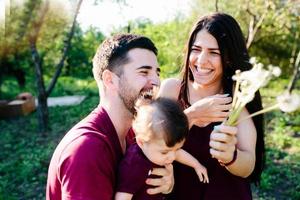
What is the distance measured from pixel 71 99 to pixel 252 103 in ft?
33.5

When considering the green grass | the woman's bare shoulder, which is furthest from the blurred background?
the woman's bare shoulder

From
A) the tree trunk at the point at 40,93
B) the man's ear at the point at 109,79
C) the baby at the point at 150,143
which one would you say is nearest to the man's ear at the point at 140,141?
the baby at the point at 150,143

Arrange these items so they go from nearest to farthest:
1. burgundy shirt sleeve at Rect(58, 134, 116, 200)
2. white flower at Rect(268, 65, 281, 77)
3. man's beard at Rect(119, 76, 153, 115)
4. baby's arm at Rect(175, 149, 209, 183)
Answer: white flower at Rect(268, 65, 281, 77) → burgundy shirt sleeve at Rect(58, 134, 116, 200) → man's beard at Rect(119, 76, 153, 115) → baby's arm at Rect(175, 149, 209, 183)

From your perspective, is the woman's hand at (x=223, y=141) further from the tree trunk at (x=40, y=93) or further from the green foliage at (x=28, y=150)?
the tree trunk at (x=40, y=93)

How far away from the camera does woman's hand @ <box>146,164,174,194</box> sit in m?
2.30

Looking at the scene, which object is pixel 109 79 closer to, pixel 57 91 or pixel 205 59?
pixel 205 59

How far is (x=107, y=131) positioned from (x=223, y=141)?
540 mm

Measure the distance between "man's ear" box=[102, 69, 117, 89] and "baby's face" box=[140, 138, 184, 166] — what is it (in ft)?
1.19

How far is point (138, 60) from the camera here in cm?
246

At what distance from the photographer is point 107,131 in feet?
7.47

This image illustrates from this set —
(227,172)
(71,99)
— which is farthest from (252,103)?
(71,99)

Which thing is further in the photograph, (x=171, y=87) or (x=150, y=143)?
(x=171, y=87)

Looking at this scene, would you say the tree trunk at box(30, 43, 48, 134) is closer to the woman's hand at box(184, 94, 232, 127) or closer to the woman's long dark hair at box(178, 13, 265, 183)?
the woman's long dark hair at box(178, 13, 265, 183)

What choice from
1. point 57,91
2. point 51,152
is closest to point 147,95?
point 51,152
